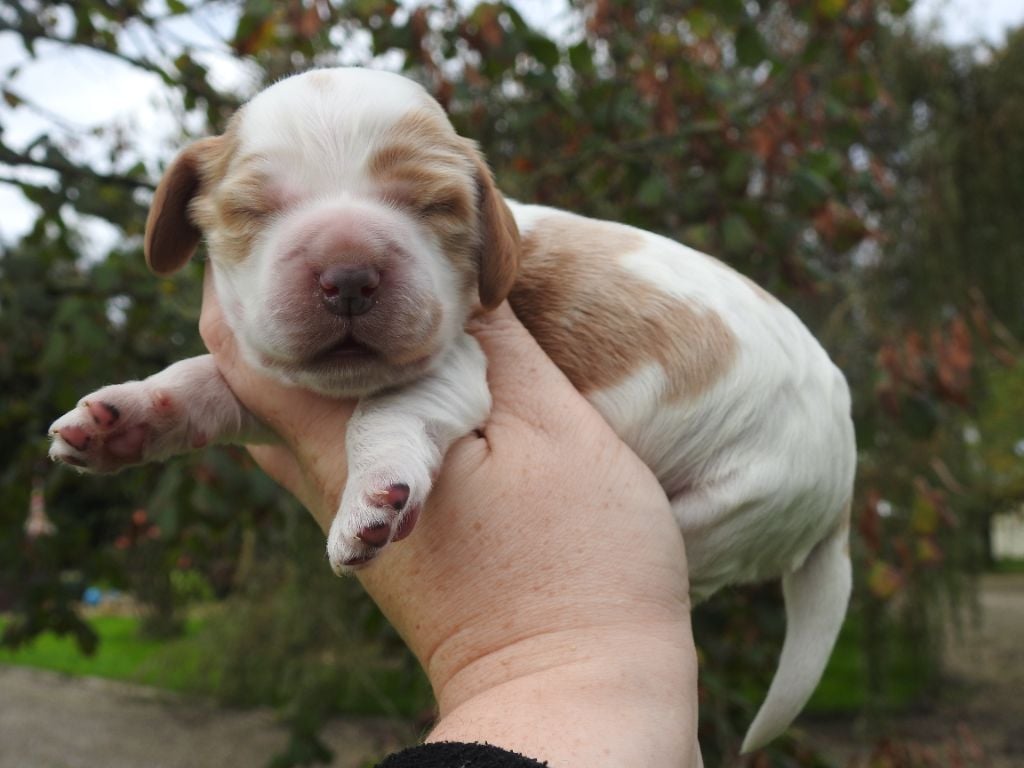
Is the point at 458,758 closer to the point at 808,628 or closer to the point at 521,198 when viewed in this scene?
the point at 808,628

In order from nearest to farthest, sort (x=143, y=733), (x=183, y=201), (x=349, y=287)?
(x=349, y=287)
(x=183, y=201)
(x=143, y=733)

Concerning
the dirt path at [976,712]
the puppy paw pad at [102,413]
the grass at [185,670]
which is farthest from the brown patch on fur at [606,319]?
the dirt path at [976,712]

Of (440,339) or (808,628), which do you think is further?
(808,628)

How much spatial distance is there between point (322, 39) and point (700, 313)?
2.59 meters

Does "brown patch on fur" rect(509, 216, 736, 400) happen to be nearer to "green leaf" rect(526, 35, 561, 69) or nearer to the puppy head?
the puppy head

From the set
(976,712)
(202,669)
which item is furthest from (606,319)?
(976,712)

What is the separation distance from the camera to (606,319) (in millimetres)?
1835

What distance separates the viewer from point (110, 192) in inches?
155

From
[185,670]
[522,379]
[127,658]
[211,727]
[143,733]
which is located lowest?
[127,658]

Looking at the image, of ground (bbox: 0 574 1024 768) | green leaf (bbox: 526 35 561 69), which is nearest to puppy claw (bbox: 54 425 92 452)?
green leaf (bbox: 526 35 561 69)

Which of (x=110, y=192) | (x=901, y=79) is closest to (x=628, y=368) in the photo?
(x=110, y=192)

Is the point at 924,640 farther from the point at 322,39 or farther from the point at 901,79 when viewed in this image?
the point at 322,39

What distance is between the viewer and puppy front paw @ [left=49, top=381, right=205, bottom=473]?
1583 mm

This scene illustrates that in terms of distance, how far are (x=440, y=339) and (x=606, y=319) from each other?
1.27 ft
